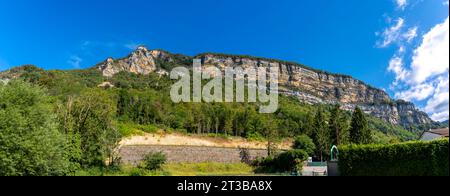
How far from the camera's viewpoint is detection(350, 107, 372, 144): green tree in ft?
178

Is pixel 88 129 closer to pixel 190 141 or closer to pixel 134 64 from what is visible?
pixel 190 141

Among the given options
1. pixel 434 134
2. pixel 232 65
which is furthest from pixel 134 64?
pixel 434 134

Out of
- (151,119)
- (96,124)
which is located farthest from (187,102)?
(96,124)

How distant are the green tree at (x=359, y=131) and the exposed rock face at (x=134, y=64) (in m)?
92.9

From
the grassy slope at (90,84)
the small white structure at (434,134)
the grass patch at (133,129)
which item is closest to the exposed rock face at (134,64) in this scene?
the grassy slope at (90,84)

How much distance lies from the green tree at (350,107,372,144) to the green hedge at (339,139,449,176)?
3449 cm

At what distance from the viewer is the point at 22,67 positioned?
87.9 meters

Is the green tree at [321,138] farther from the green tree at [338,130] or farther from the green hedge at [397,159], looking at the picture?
the green hedge at [397,159]

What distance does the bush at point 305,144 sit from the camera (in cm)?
5686

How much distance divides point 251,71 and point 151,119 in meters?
92.6

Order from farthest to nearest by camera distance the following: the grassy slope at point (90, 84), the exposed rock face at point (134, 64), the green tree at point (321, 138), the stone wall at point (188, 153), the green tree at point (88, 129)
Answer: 1. the exposed rock face at point (134, 64)
2. the green tree at point (321, 138)
3. the grassy slope at point (90, 84)
4. the stone wall at point (188, 153)
5. the green tree at point (88, 129)

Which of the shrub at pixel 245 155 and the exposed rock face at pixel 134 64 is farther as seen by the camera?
the exposed rock face at pixel 134 64

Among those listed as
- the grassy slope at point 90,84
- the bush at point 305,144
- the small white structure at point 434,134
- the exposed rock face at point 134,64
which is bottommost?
the bush at point 305,144
